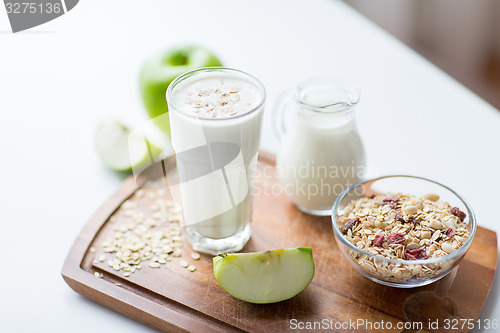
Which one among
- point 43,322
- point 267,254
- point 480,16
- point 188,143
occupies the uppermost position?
point 188,143

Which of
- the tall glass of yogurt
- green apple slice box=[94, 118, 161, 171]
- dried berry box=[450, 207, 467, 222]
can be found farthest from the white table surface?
the tall glass of yogurt

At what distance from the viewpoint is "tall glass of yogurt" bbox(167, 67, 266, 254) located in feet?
3.34

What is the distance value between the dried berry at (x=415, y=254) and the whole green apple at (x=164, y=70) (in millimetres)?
715

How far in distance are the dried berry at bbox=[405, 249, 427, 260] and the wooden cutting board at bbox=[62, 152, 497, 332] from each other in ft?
0.32

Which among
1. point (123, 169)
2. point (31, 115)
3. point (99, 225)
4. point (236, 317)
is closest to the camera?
point (236, 317)

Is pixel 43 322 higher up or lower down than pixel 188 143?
lower down

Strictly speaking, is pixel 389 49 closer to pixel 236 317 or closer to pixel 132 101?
pixel 132 101

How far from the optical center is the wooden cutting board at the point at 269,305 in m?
1.03

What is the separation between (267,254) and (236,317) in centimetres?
12

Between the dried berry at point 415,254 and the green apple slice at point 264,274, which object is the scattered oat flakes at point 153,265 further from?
the dried berry at point 415,254

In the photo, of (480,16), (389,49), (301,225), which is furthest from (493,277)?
(480,16)

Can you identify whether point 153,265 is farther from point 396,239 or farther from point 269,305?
point 396,239

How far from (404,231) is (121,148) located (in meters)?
0.73

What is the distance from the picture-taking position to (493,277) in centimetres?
110
